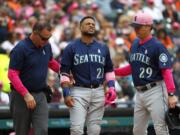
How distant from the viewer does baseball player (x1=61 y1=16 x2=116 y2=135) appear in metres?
8.60

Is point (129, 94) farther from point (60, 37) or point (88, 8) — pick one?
point (88, 8)

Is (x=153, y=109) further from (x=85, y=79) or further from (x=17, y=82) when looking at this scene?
(x=17, y=82)

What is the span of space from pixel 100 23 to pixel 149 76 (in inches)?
287

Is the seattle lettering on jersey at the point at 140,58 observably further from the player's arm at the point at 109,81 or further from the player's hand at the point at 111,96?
the player's hand at the point at 111,96

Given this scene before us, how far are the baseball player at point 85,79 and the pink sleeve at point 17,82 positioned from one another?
24.6 inches

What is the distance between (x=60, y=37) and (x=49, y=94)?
594cm

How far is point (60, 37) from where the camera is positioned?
1459 centimetres

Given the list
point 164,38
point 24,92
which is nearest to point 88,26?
point 24,92

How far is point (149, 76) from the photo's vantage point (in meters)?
8.70

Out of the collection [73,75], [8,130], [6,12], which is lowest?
[8,130]

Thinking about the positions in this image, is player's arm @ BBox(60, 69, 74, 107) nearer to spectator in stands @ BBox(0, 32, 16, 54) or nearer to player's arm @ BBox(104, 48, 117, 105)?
player's arm @ BBox(104, 48, 117, 105)

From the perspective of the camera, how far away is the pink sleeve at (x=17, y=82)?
8.18m

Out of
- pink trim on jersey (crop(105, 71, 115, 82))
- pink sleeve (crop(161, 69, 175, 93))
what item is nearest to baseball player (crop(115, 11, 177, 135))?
pink sleeve (crop(161, 69, 175, 93))

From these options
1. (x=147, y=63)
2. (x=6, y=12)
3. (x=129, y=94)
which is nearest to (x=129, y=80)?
(x=129, y=94)
